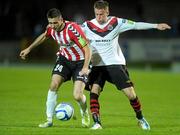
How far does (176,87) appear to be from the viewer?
79.7 feet

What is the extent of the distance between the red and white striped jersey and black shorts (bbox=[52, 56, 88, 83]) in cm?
8

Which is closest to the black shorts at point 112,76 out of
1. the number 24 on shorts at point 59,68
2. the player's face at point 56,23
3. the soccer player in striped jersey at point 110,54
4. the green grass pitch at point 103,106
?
the soccer player in striped jersey at point 110,54

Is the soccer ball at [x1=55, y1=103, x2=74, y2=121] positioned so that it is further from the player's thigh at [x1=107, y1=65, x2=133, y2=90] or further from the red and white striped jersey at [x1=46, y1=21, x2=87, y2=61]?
the player's thigh at [x1=107, y1=65, x2=133, y2=90]

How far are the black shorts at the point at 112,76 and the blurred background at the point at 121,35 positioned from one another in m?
22.1

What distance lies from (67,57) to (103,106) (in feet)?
17.7

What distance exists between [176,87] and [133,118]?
33.2 feet

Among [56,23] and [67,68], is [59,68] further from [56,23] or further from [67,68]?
[56,23]

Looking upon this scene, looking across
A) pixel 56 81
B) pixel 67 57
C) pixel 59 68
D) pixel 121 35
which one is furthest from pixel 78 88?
pixel 121 35

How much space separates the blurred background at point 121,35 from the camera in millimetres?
36250

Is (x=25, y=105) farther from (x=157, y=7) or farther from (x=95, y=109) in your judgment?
(x=157, y=7)

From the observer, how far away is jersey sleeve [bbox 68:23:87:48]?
469 inches

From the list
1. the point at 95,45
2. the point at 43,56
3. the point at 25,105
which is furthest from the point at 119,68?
the point at 43,56

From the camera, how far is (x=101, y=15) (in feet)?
38.7


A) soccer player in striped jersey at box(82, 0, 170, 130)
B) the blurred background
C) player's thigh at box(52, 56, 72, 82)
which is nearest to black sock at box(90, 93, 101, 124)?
soccer player in striped jersey at box(82, 0, 170, 130)
